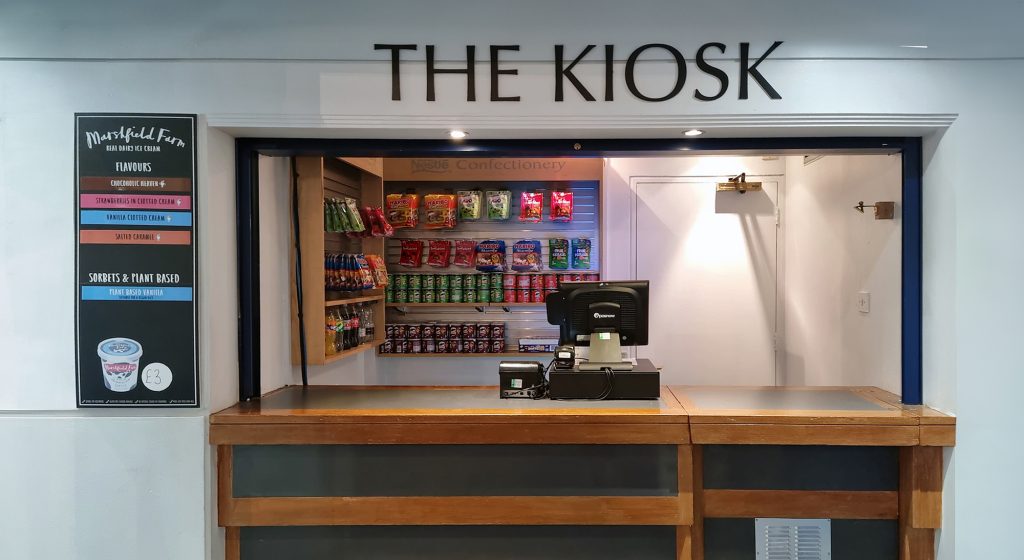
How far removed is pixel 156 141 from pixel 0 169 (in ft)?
1.97

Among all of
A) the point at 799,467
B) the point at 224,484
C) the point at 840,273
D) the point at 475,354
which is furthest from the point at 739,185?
the point at 224,484

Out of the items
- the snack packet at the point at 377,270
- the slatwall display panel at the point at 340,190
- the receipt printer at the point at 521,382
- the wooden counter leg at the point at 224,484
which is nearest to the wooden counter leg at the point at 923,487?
the receipt printer at the point at 521,382

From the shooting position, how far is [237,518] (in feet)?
7.97

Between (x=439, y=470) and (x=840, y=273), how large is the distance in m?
2.50

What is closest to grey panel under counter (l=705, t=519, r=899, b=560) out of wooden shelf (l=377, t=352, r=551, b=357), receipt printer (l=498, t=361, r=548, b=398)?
receipt printer (l=498, t=361, r=548, b=398)

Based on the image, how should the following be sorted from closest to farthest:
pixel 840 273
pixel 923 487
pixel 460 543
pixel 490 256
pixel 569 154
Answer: pixel 923 487
pixel 460 543
pixel 569 154
pixel 840 273
pixel 490 256

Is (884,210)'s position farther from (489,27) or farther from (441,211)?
(441,211)

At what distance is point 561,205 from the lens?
14.4 ft

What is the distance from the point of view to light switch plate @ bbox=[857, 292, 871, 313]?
3062mm

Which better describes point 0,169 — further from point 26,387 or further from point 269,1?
point 269,1

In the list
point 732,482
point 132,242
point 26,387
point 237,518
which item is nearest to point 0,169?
point 132,242

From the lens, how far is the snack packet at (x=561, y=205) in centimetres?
440

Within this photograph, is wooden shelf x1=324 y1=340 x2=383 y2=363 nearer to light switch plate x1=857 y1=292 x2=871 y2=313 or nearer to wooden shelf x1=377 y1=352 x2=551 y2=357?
wooden shelf x1=377 y1=352 x2=551 y2=357

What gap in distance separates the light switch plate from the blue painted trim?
530 mm
